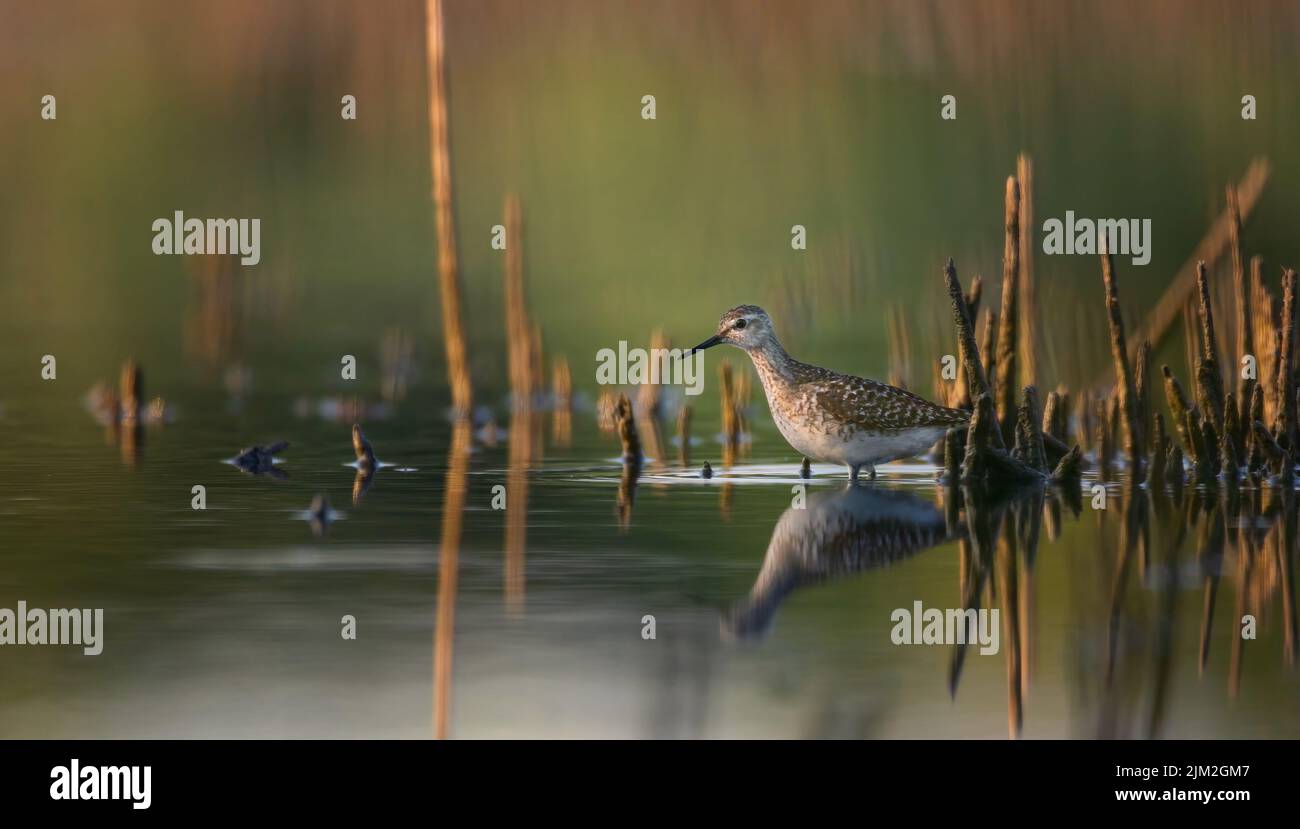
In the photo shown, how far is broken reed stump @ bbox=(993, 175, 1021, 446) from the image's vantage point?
1550cm

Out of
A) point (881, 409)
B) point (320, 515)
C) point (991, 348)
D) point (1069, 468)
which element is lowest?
point (320, 515)

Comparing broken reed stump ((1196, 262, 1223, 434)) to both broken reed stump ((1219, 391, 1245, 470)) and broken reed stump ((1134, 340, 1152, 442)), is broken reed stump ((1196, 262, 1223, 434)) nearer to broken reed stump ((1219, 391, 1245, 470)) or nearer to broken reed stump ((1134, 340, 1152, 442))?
broken reed stump ((1219, 391, 1245, 470))

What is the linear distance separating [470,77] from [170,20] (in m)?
11.1

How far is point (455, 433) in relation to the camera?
21.2 meters

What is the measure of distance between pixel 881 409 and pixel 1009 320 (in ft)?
3.84

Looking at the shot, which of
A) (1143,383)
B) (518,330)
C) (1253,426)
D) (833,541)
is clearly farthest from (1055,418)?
(518,330)

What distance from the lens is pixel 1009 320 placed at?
15.9 m

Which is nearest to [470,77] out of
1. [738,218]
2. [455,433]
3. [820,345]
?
[738,218]

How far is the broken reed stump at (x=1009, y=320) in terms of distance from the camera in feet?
50.9

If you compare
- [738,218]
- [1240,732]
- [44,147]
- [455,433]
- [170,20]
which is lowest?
[1240,732]

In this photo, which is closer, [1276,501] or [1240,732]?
[1240,732]

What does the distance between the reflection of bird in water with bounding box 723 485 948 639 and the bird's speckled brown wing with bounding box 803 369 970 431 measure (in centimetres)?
51

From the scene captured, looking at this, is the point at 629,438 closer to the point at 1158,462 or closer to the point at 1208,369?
the point at 1158,462

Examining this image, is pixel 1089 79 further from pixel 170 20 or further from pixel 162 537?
pixel 170 20
